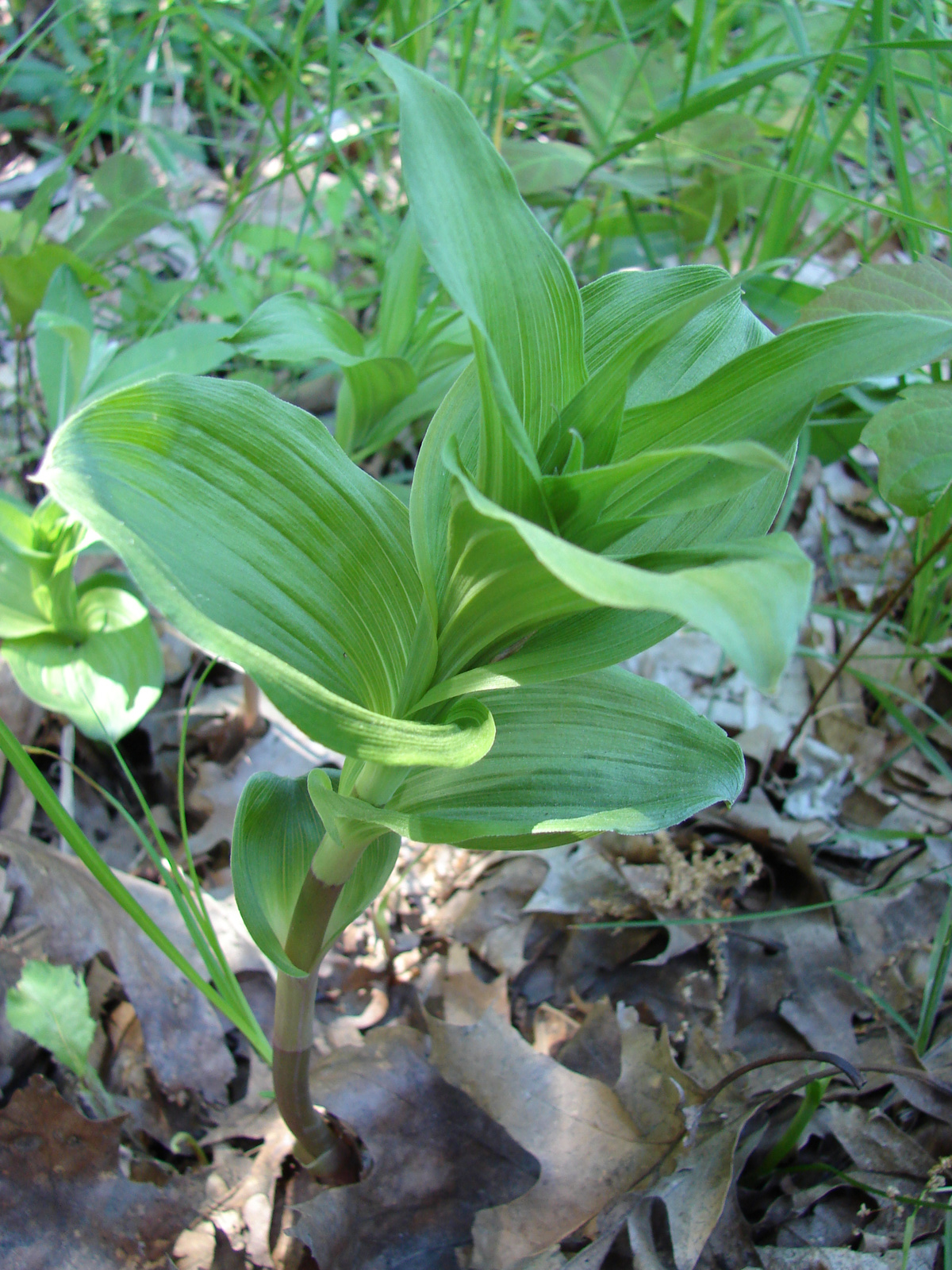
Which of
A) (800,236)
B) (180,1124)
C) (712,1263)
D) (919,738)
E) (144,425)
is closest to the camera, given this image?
(144,425)

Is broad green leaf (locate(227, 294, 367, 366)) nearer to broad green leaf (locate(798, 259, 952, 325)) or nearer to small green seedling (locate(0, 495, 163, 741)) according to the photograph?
small green seedling (locate(0, 495, 163, 741))

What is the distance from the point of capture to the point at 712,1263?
42.8 inches

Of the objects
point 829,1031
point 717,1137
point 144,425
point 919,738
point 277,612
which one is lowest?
point 829,1031

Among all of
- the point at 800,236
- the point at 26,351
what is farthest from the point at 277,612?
the point at 800,236

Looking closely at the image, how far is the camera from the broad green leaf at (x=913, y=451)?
1074 mm

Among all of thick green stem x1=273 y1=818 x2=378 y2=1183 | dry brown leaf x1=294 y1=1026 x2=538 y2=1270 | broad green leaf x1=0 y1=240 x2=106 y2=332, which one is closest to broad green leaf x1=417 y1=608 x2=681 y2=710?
thick green stem x1=273 y1=818 x2=378 y2=1183

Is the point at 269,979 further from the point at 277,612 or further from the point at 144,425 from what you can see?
the point at 144,425

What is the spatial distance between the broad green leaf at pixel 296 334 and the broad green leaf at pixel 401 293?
3.7 inches

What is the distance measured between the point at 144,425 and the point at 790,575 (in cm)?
56

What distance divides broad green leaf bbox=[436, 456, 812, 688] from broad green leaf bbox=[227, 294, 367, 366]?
0.76m

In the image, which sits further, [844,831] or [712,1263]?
[844,831]

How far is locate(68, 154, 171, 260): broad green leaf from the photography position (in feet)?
6.74

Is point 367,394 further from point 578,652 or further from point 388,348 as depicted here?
point 578,652

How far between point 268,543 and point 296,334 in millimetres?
735
